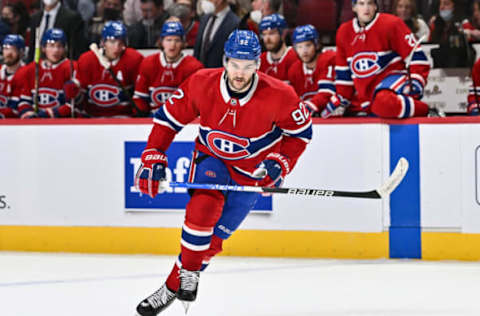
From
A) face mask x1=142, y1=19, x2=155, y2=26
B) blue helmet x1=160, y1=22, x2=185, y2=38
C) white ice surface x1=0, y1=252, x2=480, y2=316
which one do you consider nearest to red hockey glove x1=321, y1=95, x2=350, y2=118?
white ice surface x1=0, y1=252, x2=480, y2=316

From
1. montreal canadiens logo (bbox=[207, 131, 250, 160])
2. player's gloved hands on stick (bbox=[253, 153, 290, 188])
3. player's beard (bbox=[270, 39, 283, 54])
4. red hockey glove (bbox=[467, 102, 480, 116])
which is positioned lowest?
player's gloved hands on stick (bbox=[253, 153, 290, 188])

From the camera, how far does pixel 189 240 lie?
323 centimetres

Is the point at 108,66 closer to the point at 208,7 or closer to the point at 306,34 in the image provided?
the point at 208,7

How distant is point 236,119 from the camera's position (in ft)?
11.0

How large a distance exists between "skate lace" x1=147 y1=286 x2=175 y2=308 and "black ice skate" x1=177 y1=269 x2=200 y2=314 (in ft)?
0.32

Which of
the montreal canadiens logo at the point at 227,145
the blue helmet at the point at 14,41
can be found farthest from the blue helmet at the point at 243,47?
the blue helmet at the point at 14,41

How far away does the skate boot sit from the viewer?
328cm

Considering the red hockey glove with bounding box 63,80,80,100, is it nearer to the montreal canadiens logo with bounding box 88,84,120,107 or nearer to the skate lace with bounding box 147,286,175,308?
the montreal canadiens logo with bounding box 88,84,120,107

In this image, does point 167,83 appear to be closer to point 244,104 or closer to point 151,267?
point 151,267

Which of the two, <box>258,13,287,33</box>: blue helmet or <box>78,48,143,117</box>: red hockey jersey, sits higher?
<box>258,13,287,33</box>: blue helmet

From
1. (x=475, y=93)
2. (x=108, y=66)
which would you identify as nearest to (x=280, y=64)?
(x=108, y=66)

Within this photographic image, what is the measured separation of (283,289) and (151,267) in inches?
41.7

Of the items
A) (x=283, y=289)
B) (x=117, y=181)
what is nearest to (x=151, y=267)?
(x=117, y=181)

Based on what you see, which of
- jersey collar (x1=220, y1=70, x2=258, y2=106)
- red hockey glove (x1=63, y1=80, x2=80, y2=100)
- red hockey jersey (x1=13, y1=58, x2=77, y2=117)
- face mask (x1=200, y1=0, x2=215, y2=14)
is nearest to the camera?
jersey collar (x1=220, y1=70, x2=258, y2=106)
